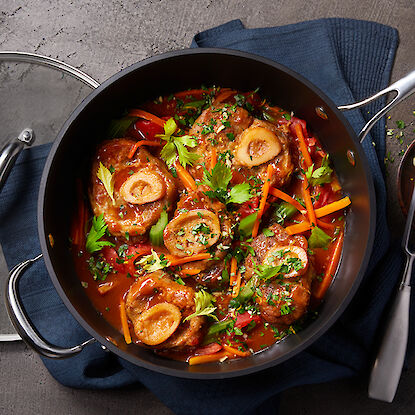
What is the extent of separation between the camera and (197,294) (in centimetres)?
330

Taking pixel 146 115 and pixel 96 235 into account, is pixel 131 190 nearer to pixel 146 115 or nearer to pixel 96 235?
pixel 96 235

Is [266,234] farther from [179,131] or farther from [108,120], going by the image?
[108,120]

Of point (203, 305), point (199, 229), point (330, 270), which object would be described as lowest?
point (203, 305)

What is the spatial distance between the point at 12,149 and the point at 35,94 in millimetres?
428

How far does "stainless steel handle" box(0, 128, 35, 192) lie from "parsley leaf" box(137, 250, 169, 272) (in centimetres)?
117

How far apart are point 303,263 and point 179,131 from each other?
126 cm

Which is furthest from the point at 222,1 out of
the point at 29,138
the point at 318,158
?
the point at 29,138

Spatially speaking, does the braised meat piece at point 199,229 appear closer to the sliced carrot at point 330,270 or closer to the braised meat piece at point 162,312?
the braised meat piece at point 162,312

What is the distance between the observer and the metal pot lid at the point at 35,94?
11.6 ft

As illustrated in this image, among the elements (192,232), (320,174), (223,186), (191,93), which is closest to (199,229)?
(192,232)

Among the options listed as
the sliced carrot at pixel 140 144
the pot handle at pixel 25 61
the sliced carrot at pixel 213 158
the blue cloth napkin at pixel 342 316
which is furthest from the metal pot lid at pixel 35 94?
the sliced carrot at pixel 213 158

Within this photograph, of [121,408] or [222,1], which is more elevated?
[222,1]

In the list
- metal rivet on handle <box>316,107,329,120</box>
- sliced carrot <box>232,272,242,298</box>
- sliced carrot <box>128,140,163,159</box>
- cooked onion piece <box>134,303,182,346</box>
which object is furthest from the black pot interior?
sliced carrot <box>232,272,242,298</box>

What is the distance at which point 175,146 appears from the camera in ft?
11.4
